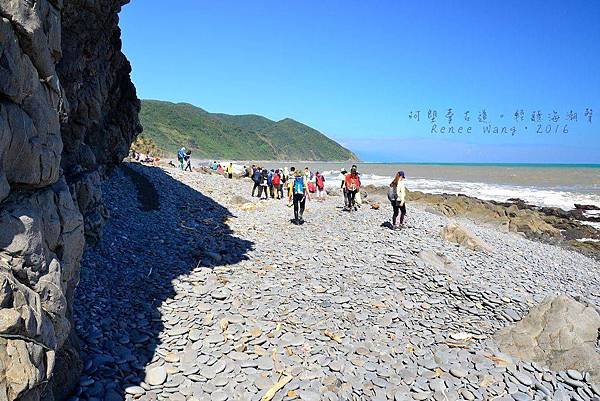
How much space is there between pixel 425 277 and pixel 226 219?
11404 millimetres

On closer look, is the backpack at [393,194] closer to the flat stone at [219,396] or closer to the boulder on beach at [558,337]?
the boulder on beach at [558,337]

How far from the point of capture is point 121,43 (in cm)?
1889

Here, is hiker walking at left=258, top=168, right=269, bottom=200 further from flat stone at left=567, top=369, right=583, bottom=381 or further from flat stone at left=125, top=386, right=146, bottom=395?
flat stone at left=567, top=369, right=583, bottom=381

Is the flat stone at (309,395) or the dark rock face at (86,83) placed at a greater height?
the dark rock face at (86,83)

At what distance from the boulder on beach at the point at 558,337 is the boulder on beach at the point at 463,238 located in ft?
24.9

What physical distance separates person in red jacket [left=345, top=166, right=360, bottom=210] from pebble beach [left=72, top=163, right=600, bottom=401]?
4.90 meters

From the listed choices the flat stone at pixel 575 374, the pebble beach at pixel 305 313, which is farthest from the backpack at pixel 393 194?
the flat stone at pixel 575 374

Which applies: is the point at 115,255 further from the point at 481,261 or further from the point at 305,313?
the point at 481,261

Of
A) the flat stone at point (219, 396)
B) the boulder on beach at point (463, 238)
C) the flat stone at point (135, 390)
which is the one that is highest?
the boulder on beach at point (463, 238)

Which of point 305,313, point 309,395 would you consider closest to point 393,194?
point 305,313

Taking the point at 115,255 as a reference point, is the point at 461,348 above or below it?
below

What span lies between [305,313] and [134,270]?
17.7ft

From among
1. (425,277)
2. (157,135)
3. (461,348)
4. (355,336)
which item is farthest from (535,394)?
(157,135)

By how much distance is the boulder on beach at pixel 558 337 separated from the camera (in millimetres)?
8508
